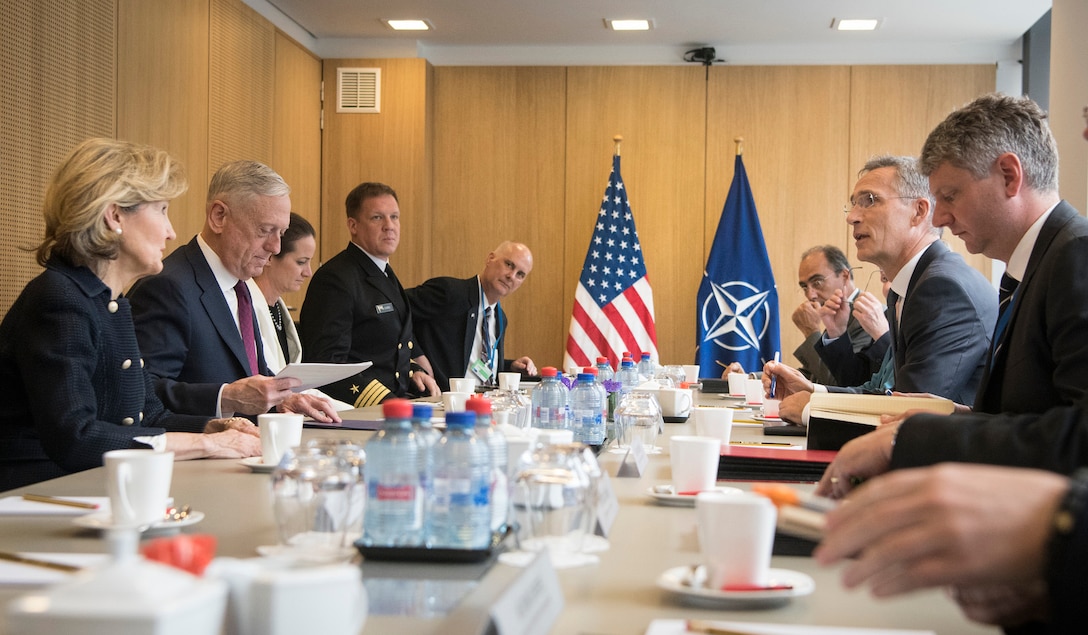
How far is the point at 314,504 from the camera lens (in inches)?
51.8

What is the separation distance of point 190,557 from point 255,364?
2965mm

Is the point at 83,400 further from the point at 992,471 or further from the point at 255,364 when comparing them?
the point at 992,471

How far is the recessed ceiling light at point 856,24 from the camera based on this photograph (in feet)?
25.0

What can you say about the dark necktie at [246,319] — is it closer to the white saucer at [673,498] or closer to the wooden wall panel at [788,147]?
the white saucer at [673,498]

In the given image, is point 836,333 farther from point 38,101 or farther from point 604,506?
point 604,506

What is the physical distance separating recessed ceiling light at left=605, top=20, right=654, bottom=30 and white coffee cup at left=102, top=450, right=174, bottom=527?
6796 mm

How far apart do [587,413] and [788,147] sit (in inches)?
242

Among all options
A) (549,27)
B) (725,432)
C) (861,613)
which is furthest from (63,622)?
(549,27)

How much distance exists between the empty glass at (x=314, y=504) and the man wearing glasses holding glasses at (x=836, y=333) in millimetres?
3800

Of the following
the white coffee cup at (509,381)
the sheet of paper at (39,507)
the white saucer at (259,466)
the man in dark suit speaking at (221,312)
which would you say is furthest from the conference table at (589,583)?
the white coffee cup at (509,381)

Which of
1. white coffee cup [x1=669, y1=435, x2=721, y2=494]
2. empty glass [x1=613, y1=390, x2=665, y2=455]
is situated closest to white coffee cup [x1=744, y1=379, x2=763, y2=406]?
empty glass [x1=613, y1=390, x2=665, y2=455]

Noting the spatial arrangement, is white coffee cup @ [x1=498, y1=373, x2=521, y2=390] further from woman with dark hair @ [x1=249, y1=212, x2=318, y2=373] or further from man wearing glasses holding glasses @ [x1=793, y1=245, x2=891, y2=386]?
man wearing glasses holding glasses @ [x1=793, y1=245, x2=891, y2=386]

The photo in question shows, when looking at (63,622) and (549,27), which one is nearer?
(63,622)

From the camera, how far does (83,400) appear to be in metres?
2.23
